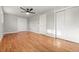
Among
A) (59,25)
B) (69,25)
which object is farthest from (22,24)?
(69,25)

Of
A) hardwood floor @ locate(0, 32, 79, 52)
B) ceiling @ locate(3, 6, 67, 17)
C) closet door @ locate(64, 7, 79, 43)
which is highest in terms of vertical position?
ceiling @ locate(3, 6, 67, 17)

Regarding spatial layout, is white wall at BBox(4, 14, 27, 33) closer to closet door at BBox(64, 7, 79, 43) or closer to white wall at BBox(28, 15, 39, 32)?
white wall at BBox(28, 15, 39, 32)

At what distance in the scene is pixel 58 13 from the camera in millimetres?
1985

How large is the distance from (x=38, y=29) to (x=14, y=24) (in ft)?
1.56

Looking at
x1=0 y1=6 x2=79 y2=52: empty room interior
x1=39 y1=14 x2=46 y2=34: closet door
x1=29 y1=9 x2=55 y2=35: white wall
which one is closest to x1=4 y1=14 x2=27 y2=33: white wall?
x1=0 y1=6 x2=79 y2=52: empty room interior

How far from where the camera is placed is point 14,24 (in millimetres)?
1837

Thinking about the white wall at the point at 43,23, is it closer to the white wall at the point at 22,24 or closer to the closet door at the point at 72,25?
the white wall at the point at 22,24

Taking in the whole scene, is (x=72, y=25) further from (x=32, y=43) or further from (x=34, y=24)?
(x=32, y=43)

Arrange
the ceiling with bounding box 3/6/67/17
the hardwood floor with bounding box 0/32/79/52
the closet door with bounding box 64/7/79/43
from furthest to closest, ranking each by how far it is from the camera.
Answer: the closet door with bounding box 64/7/79/43 → the hardwood floor with bounding box 0/32/79/52 → the ceiling with bounding box 3/6/67/17

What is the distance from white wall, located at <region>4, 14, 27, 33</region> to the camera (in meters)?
1.79

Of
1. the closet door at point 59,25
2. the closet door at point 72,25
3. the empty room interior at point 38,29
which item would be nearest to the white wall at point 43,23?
the empty room interior at point 38,29

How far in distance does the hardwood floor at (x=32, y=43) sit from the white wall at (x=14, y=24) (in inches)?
3.8
